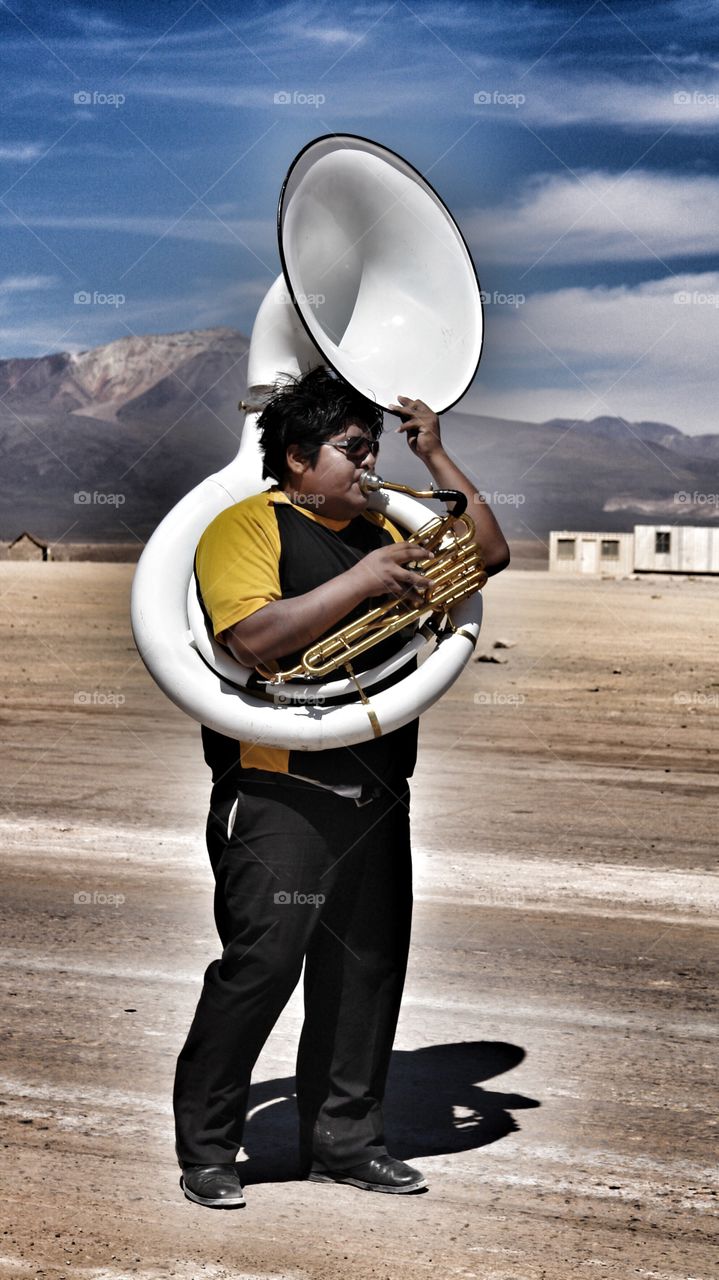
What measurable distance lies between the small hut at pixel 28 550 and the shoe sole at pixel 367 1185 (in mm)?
51182

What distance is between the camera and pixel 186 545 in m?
4.33

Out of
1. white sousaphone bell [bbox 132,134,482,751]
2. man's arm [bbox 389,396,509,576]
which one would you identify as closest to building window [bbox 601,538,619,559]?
white sousaphone bell [bbox 132,134,482,751]

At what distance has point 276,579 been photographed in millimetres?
4141

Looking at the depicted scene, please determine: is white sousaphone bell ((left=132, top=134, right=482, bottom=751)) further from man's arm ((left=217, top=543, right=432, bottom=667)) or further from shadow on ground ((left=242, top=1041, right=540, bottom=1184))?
shadow on ground ((left=242, top=1041, right=540, bottom=1184))

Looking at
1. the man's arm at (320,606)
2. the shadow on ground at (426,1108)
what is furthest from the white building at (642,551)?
the man's arm at (320,606)

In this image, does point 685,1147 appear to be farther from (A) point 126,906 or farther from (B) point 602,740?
(B) point 602,740

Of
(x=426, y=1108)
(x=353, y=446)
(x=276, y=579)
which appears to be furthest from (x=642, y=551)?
(x=276, y=579)

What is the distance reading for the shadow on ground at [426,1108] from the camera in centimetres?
476

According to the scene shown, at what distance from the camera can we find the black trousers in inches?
163

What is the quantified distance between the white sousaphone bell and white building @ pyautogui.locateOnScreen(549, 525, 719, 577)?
47.9 metres

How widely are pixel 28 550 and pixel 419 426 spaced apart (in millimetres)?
53024

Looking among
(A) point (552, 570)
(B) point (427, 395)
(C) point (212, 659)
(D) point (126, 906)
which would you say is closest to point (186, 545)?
(C) point (212, 659)

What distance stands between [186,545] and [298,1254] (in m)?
1.76

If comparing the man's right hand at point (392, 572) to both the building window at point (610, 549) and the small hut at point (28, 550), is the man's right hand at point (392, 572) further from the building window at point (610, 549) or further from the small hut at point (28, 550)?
the small hut at point (28, 550)
